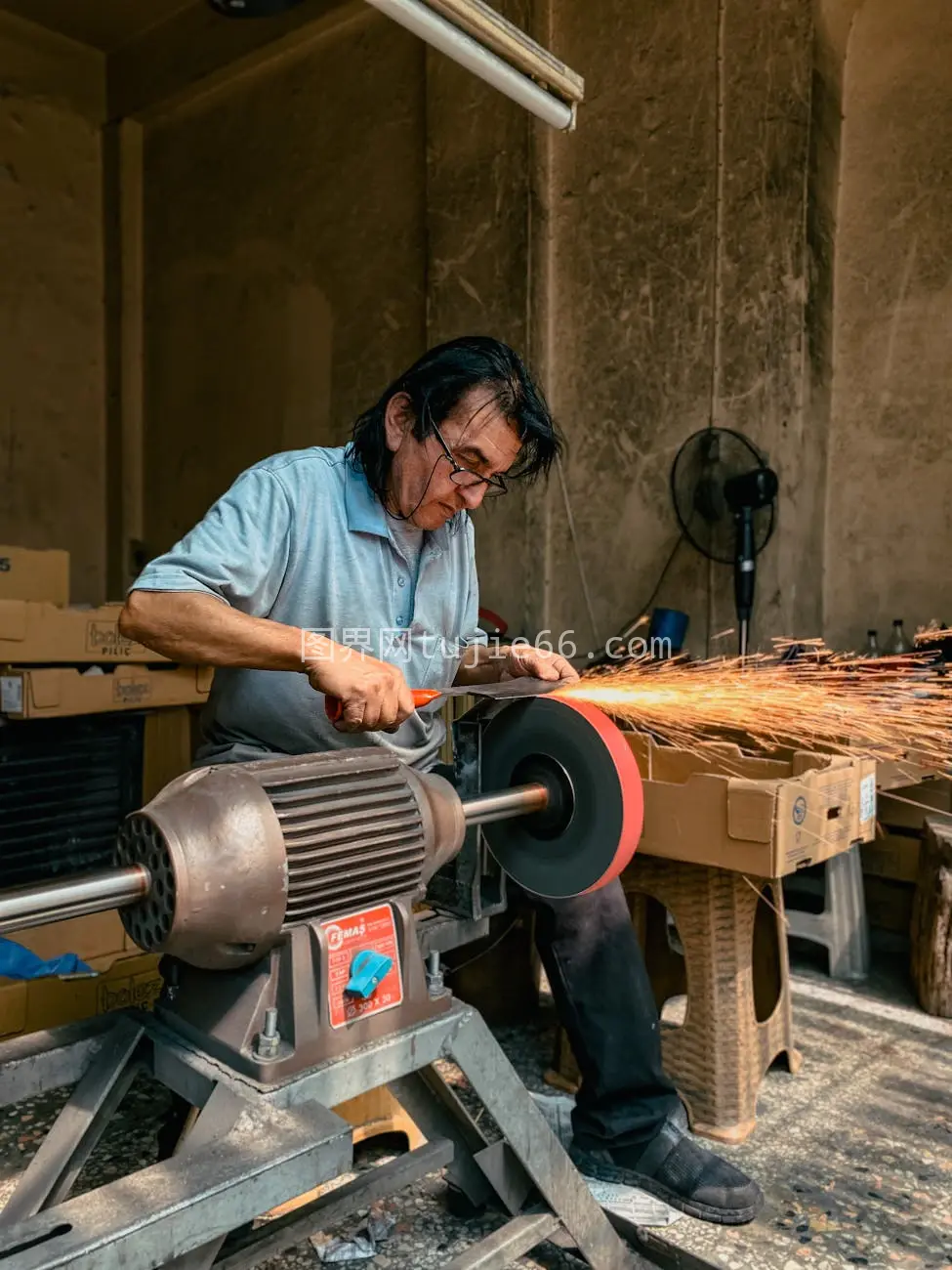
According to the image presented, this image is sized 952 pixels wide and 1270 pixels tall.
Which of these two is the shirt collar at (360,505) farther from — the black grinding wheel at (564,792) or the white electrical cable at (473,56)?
the white electrical cable at (473,56)

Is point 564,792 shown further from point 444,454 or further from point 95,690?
point 95,690

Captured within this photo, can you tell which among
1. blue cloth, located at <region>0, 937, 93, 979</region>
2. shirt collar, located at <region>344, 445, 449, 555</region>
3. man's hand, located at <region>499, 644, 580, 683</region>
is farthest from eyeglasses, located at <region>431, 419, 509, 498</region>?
blue cloth, located at <region>0, 937, 93, 979</region>

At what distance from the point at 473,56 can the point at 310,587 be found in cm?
140

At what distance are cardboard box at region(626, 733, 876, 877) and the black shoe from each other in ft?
2.00

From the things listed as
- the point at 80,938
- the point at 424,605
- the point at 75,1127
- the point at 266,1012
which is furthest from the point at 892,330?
the point at 75,1127

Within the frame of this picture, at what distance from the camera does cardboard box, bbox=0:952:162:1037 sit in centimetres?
241

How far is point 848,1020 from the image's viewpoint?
3039mm

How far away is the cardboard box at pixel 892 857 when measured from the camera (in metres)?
3.51

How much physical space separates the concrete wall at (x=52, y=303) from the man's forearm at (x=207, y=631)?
545cm

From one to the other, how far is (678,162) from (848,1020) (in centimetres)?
355

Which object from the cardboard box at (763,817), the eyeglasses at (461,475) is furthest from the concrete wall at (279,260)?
the cardboard box at (763,817)

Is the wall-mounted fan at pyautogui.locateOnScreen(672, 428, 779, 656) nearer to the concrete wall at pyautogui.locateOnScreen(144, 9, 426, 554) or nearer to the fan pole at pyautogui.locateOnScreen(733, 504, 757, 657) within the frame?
the fan pole at pyautogui.locateOnScreen(733, 504, 757, 657)

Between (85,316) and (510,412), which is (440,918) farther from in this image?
(85,316)

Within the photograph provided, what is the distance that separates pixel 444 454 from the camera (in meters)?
1.92
